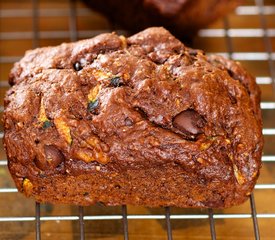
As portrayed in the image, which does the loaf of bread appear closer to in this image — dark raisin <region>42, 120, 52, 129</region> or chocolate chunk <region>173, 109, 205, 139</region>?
chocolate chunk <region>173, 109, 205, 139</region>

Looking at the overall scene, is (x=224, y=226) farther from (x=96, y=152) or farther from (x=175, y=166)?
(x=96, y=152)

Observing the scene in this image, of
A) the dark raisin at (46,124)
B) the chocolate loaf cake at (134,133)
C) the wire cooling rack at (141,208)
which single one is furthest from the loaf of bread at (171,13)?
the dark raisin at (46,124)

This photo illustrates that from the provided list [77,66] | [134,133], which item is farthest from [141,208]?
[77,66]

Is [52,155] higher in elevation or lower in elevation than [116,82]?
lower

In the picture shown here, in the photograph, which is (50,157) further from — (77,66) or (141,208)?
(141,208)

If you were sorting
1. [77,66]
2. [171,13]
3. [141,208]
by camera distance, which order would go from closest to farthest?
[77,66], [141,208], [171,13]

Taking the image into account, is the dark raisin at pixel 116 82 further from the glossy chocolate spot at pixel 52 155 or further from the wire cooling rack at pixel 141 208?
the wire cooling rack at pixel 141 208

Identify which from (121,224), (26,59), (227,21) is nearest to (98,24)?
(227,21)

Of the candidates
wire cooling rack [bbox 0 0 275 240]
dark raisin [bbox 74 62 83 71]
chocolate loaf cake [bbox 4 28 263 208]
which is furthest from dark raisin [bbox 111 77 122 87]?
wire cooling rack [bbox 0 0 275 240]
